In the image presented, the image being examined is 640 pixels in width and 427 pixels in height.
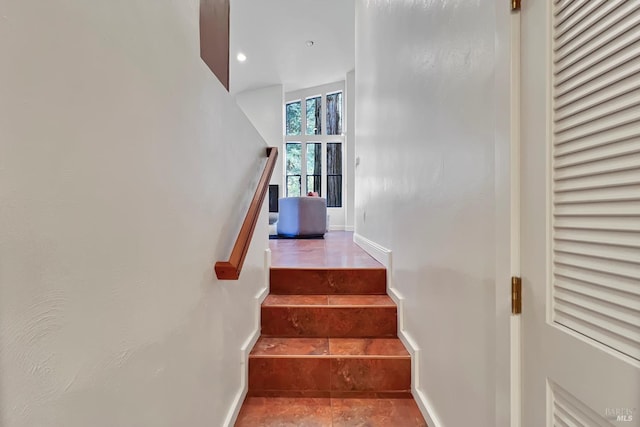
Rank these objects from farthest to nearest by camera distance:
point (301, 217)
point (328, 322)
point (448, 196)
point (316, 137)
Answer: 1. point (316, 137)
2. point (301, 217)
3. point (328, 322)
4. point (448, 196)

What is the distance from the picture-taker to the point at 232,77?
21.2ft

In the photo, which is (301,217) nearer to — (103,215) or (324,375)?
(324,375)

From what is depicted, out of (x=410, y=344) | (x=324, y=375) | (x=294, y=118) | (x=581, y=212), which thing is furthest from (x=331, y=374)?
(x=294, y=118)

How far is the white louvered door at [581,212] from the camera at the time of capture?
1.83ft

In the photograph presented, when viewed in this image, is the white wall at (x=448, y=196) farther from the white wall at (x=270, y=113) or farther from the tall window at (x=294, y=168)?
the tall window at (x=294, y=168)

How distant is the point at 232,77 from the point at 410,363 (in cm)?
662

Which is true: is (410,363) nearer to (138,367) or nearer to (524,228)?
(524,228)

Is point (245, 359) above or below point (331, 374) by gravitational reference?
above

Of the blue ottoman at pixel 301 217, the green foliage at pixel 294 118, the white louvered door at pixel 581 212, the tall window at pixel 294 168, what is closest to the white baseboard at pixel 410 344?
the white louvered door at pixel 581 212

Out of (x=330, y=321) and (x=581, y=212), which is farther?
(x=330, y=321)

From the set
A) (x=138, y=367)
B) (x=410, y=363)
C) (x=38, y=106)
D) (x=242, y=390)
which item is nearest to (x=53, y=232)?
(x=38, y=106)

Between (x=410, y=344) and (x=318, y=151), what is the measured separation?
20.9ft

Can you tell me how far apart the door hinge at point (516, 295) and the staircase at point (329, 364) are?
994 millimetres

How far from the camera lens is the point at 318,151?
25.0 ft
